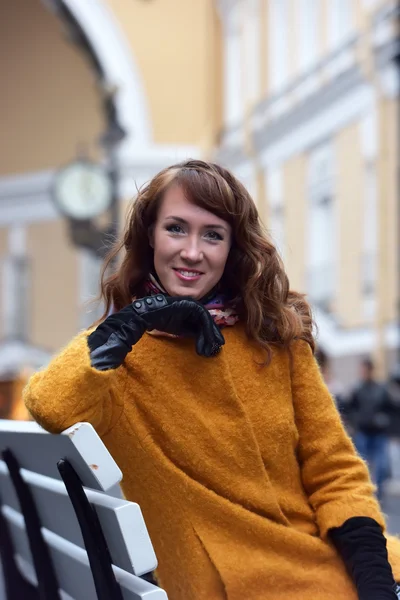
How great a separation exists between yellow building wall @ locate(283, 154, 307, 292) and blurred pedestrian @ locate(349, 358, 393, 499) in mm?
5708

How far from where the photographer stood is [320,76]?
49.3 ft

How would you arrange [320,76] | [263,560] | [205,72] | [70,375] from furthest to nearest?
[205,72], [320,76], [263,560], [70,375]

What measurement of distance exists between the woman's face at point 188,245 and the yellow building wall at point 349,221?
11.6m

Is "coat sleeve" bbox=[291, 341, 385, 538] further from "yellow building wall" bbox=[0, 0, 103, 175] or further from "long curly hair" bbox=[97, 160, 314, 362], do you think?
"yellow building wall" bbox=[0, 0, 103, 175]

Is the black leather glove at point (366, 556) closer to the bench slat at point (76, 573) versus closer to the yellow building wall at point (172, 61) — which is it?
the bench slat at point (76, 573)

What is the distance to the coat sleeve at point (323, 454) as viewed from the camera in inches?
75.1

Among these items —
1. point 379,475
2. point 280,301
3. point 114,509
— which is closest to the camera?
point 114,509

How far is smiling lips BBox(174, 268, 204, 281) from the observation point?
6.44 feet

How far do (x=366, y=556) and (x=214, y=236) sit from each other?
68 cm

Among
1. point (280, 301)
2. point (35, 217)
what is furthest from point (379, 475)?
point (35, 217)

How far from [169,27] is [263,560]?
1882 cm

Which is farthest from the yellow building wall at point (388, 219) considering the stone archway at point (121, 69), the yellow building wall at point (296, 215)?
the stone archway at point (121, 69)

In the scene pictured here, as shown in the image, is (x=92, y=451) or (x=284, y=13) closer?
(x=92, y=451)

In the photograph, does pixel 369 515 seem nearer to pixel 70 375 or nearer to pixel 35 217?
pixel 70 375
